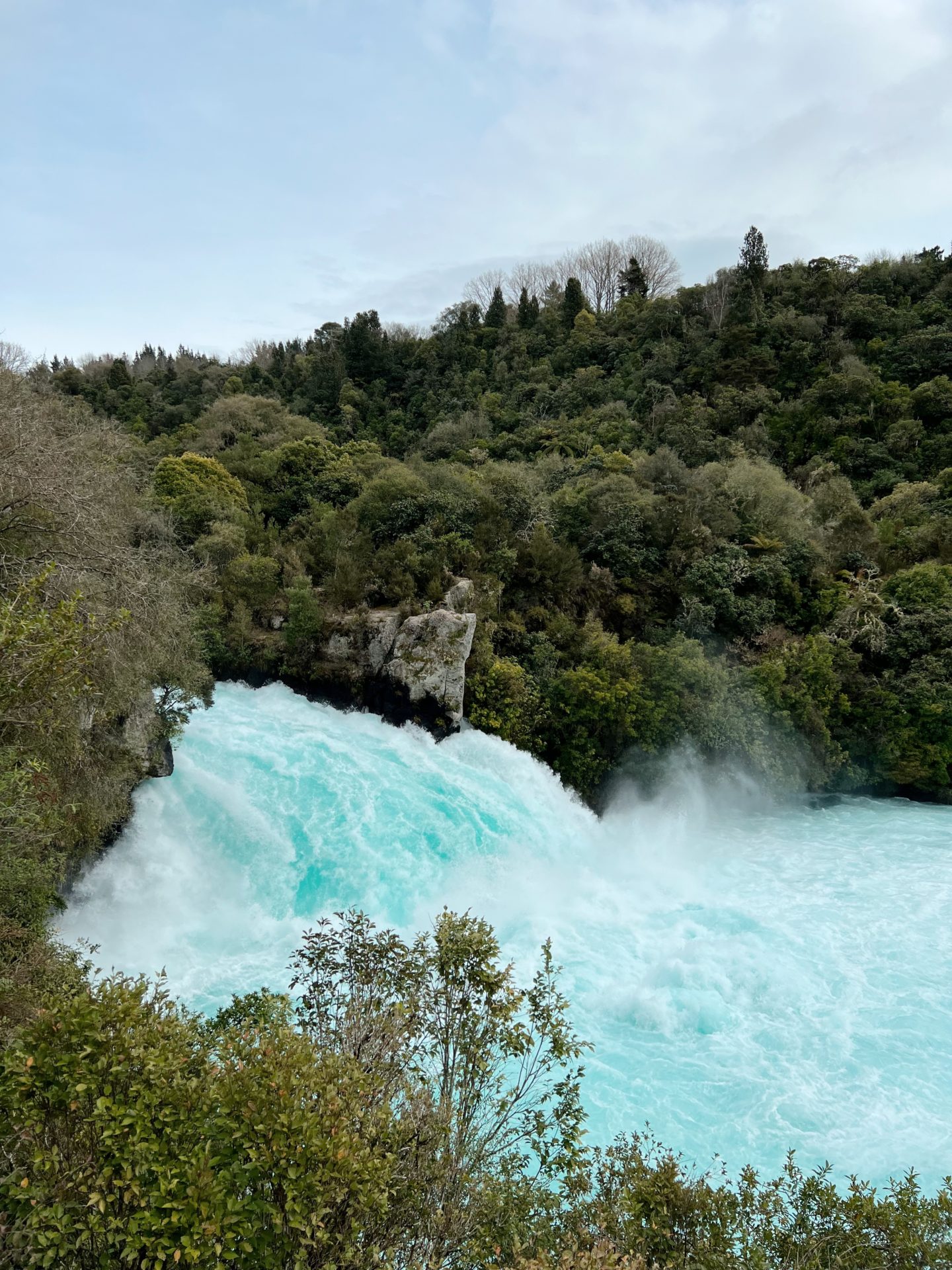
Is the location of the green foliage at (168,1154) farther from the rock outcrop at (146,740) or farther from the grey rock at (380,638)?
the grey rock at (380,638)

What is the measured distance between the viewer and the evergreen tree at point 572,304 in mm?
50219

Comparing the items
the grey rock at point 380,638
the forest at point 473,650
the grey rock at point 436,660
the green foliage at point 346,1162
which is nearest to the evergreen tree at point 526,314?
the forest at point 473,650

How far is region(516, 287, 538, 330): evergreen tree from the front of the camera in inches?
2015

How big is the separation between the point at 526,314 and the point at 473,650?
133 ft

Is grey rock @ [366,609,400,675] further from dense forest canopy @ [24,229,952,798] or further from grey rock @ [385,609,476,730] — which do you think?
dense forest canopy @ [24,229,952,798]

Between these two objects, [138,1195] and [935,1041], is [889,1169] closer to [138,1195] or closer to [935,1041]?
[935,1041]

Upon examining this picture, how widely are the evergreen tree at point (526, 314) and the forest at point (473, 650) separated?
0.24 metres

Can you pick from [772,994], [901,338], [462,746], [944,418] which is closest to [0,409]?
[462,746]

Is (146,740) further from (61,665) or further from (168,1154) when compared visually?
(168,1154)

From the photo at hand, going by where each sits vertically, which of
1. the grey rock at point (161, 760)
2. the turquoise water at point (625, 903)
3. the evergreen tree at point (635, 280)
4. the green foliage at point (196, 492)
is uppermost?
the evergreen tree at point (635, 280)

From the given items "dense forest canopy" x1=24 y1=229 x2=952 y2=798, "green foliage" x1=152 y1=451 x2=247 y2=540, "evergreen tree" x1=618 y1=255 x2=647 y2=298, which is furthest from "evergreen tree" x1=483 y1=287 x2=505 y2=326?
"green foliage" x1=152 y1=451 x2=247 y2=540

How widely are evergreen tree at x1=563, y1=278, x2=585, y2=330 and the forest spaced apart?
20.1 inches

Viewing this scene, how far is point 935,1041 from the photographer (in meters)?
11.1

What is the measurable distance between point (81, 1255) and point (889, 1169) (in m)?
10.2
